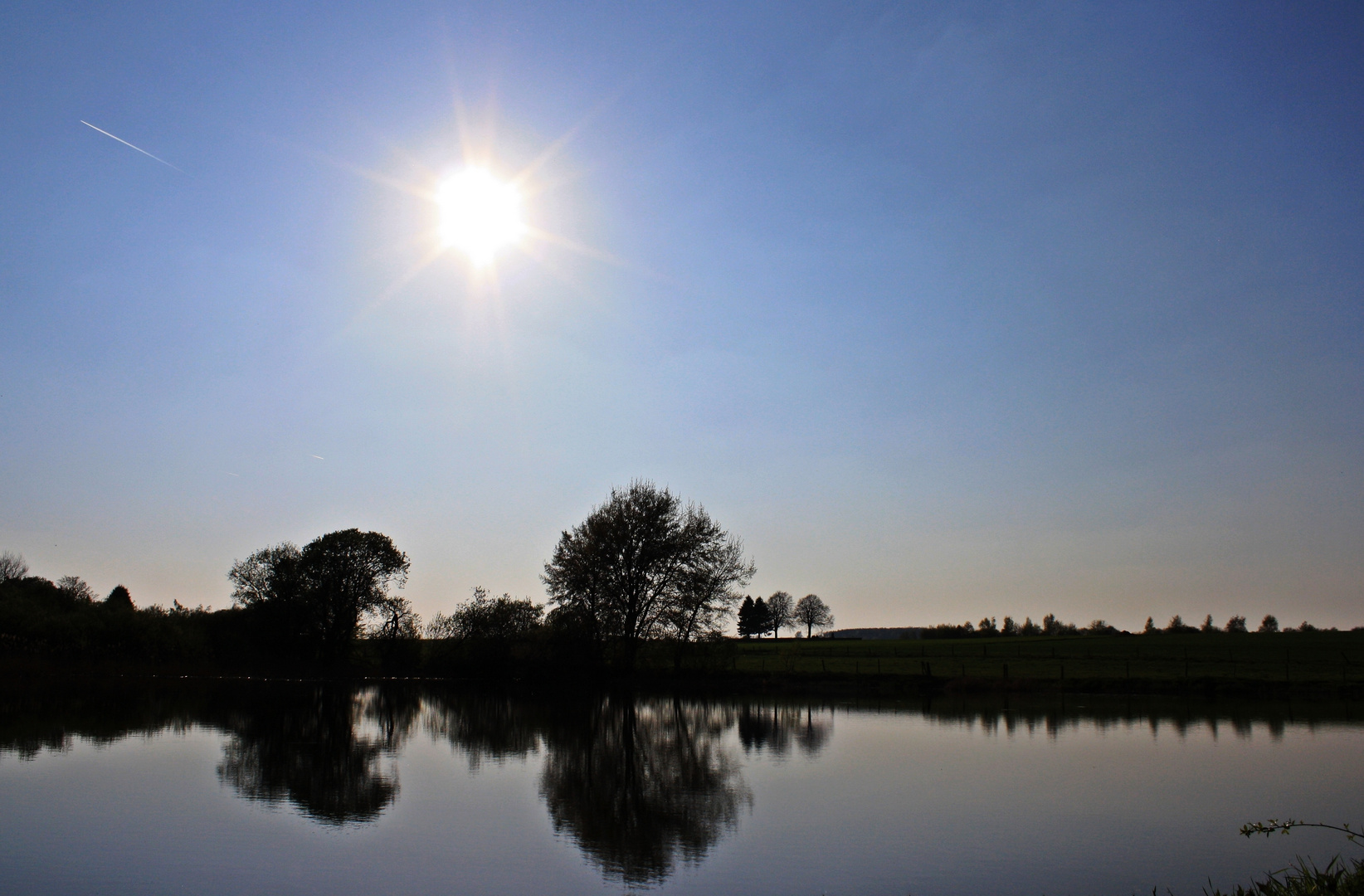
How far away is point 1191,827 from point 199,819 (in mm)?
15823

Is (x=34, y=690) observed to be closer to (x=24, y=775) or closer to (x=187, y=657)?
(x=187, y=657)

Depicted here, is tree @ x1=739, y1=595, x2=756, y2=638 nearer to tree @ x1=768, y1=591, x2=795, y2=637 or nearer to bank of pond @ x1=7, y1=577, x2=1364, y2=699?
tree @ x1=768, y1=591, x2=795, y2=637

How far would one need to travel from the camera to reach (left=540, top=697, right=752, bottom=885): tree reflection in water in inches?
469

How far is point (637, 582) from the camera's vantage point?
50.6 metres

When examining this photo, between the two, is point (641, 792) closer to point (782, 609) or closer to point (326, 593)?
point (326, 593)

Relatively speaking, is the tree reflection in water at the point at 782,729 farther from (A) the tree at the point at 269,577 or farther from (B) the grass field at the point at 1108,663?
(A) the tree at the point at 269,577

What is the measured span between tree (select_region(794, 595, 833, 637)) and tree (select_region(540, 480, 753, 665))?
8588 cm

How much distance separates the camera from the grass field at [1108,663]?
1754 inches

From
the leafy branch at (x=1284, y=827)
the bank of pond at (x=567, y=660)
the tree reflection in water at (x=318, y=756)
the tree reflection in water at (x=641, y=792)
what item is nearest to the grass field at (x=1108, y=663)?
the bank of pond at (x=567, y=660)

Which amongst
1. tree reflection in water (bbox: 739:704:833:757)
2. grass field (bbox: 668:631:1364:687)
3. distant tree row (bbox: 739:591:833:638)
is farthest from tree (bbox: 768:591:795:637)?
tree reflection in water (bbox: 739:704:833:757)

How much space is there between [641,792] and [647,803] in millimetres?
1074

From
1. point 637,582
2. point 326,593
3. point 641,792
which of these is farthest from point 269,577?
point 641,792

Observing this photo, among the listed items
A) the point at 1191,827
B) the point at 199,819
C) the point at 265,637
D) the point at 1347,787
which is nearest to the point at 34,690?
the point at 265,637

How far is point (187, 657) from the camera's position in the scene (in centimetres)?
5244
